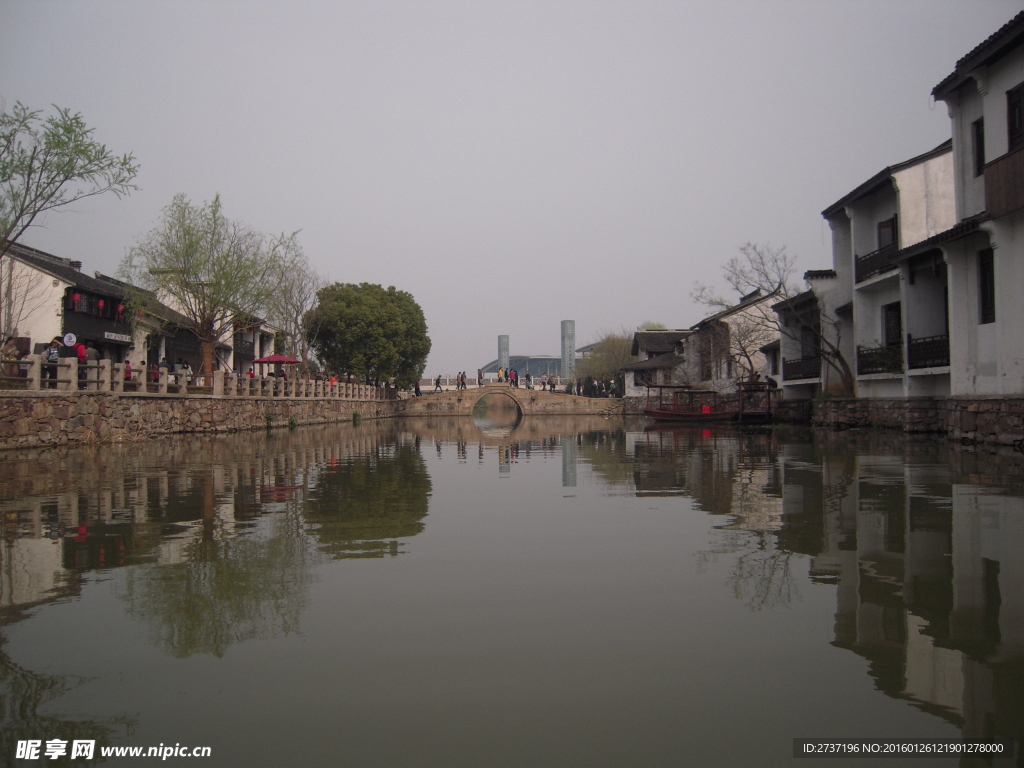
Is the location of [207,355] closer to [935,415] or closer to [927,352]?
[927,352]

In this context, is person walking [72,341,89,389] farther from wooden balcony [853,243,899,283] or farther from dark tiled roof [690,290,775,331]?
dark tiled roof [690,290,775,331]

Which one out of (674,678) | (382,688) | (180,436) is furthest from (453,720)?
(180,436)

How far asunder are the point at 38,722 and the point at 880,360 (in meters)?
24.4

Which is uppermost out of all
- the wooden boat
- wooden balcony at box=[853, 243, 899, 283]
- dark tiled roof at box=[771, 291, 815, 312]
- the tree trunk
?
wooden balcony at box=[853, 243, 899, 283]

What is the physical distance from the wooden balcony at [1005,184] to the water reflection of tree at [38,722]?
1681 cm

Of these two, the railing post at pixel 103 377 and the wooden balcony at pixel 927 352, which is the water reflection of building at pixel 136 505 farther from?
the wooden balcony at pixel 927 352

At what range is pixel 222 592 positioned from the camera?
489 cm

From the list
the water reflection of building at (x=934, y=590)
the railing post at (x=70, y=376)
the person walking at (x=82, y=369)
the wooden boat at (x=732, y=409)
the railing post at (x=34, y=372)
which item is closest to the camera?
the water reflection of building at (x=934, y=590)

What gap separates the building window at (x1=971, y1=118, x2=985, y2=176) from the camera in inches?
695

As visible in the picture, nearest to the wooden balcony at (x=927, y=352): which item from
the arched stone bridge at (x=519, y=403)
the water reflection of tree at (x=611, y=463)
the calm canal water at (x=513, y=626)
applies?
the water reflection of tree at (x=611, y=463)

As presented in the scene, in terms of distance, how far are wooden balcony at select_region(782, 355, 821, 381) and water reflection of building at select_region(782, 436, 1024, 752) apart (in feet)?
68.7

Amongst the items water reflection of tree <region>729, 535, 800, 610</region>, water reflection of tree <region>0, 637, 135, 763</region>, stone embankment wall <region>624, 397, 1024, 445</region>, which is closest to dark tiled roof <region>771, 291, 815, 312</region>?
stone embankment wall <region>624, 397, 1024, 445</region>

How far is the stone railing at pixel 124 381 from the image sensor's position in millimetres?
18391

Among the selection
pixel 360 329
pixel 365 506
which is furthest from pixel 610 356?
pixel 365 506
